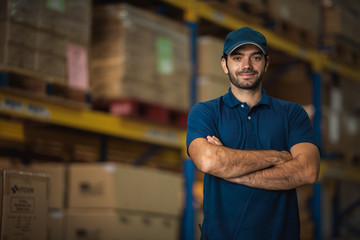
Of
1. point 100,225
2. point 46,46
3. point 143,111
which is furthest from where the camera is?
point 143,111

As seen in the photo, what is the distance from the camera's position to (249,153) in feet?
9.10

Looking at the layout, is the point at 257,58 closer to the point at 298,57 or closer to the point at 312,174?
the point at 312,174

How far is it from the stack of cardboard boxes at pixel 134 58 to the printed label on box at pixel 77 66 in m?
0.34

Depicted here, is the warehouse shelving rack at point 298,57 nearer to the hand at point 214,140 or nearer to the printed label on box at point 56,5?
the printed label on box at point 56,5

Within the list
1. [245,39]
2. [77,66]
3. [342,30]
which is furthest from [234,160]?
[342,30]

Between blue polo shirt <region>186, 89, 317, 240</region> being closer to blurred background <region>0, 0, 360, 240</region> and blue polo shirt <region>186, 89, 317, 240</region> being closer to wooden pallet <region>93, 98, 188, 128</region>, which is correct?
blurred background <region>0, 0, 360, 240</region>

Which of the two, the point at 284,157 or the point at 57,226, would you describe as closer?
the point at 284,157

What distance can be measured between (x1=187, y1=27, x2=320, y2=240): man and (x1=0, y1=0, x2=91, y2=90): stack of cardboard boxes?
240 cm

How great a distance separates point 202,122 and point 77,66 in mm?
2820

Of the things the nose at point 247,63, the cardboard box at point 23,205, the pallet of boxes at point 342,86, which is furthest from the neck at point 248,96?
the pallet of boxes at point 342,86

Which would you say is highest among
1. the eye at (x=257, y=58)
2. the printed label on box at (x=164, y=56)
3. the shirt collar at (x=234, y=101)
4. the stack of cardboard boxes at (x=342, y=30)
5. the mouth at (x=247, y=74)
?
the stack of cardboard boxes at (x=342, y=30)

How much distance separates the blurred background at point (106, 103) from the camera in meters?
4.86

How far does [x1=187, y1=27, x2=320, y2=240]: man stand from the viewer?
267 centimetres

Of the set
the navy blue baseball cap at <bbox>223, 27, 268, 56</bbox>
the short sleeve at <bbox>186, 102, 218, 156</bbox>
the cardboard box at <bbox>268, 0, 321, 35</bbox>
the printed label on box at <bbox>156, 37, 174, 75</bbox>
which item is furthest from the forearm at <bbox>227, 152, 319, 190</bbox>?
the cardboard box at <bbox>268, 0, 321, 35</bbox>
